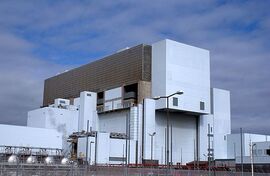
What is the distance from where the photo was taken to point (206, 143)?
406 ft

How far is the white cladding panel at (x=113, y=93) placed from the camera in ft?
402

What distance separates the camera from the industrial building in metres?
111

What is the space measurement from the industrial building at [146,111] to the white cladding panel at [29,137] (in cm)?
61

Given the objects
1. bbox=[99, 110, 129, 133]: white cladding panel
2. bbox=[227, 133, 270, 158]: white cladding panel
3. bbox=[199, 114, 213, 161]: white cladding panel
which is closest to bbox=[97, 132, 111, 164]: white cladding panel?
bbox=[99, 110, 129, 133]: white cladding panel

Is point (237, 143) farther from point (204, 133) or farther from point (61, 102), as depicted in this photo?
point (61, 102)

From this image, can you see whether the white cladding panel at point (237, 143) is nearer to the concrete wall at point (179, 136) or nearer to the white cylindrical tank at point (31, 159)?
the concrete wall at point (179, 136)

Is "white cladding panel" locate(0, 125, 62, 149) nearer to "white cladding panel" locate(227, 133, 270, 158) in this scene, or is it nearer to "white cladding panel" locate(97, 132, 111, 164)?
"white cladding panel" locate(97, 132, 111, 164)

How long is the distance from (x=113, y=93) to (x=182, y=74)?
22863 mm

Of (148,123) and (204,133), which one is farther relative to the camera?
(204,133)

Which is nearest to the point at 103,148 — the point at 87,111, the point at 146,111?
the point at 146,111

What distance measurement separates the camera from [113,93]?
124938mm

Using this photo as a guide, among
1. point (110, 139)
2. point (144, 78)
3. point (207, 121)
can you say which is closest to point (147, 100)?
point (144, 78)

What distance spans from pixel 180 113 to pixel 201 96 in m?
7.76

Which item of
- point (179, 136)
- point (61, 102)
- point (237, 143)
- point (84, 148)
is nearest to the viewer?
point (84, 148)
